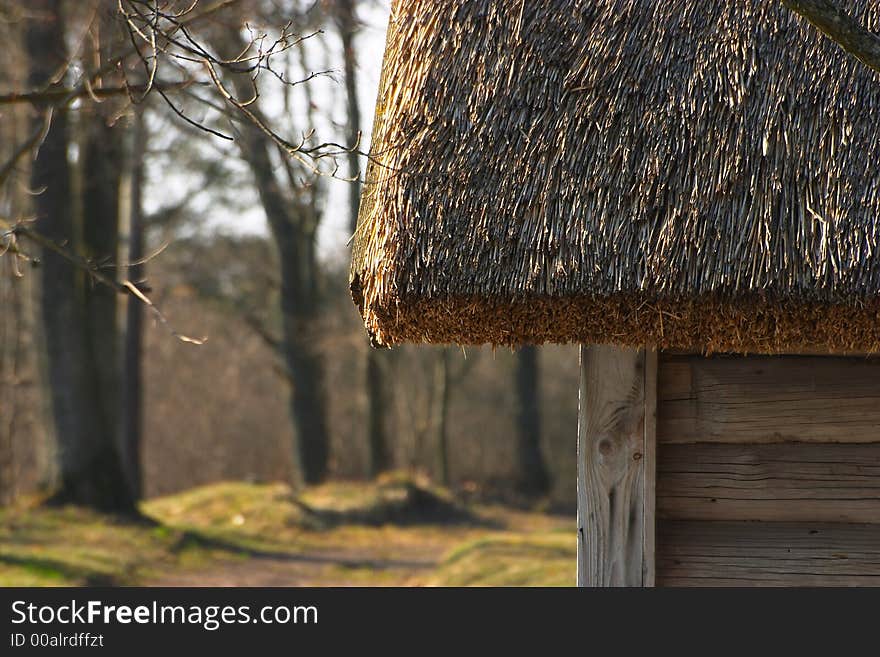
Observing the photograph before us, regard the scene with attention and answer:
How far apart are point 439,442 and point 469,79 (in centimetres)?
1511

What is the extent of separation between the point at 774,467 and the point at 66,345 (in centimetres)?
969

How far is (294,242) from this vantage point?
17.1 meters

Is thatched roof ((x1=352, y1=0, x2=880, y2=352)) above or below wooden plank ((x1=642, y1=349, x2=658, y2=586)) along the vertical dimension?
above

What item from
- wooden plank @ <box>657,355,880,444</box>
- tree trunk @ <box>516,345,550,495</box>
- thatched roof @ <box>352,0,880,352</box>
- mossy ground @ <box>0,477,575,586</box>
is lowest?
mossy ground @ <box>0,477,575,586</box>

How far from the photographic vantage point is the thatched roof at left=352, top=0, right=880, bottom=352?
3688 mm

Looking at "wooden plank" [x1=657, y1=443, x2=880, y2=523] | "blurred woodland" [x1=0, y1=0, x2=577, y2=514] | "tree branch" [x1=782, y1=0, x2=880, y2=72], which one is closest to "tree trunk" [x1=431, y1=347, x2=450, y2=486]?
"blurred woodland" [x1=0, y1=0, x2=577, y2=514]

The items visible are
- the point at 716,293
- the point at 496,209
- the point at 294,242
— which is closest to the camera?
the point at 716,293

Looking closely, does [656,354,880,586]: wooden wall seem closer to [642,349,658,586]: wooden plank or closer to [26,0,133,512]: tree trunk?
[642,349,658,586]: wooden plank

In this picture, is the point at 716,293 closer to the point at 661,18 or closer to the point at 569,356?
the point at 661,18

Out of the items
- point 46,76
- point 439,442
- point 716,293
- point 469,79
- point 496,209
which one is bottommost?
point 439,442

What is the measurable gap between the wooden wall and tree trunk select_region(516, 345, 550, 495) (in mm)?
14195

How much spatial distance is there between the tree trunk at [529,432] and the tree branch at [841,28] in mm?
15232

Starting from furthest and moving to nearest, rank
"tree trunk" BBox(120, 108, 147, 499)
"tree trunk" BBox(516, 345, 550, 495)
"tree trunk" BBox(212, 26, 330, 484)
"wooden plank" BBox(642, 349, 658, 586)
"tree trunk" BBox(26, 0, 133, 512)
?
"tree trunk" BBox(516, 345, 550, 495)
"tree trunk" BBox(120, 108, 147, 499)
"tree trunk" BBox(212, 26, 330, 484)
"tree trunk" BBox(26, 0, 133, 512)
"wooden plank" BBox(642, 349, 658, 586)
